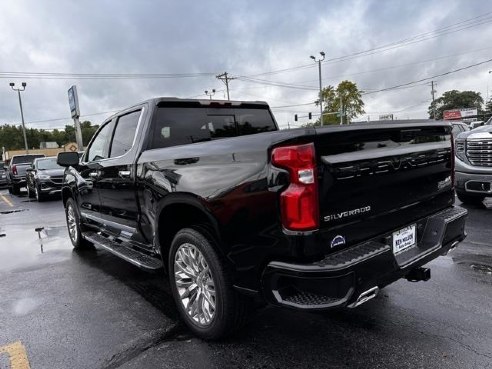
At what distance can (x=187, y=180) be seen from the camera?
317 centimetres

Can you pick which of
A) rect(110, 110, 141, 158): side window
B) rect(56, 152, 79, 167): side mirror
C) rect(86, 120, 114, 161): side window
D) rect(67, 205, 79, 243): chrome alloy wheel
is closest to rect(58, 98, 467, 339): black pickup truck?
rect(110, 110, 141, 158): side window

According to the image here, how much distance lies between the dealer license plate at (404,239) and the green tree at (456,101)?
101 m

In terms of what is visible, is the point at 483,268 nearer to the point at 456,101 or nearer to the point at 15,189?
the point at 15,189

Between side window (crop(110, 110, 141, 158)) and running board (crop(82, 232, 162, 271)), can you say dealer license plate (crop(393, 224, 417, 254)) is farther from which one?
side window (crop(110, 110, 141, 158))

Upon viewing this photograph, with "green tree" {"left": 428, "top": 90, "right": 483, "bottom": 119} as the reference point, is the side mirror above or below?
below

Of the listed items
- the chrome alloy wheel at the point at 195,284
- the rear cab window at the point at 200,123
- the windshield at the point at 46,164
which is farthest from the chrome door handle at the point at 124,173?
→ the windshield at the point at 46,164

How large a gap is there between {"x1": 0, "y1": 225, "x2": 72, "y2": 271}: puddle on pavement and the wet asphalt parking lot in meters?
1.12

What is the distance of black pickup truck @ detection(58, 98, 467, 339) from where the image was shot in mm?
2471

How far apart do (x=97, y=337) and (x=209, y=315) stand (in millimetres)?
998

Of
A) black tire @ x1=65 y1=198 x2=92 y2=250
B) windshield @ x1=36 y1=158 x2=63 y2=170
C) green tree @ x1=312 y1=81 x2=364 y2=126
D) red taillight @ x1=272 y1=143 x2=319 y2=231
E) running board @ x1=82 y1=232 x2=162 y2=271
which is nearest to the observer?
red taillight @ x1=272 y1=143 x2=319 y2=231

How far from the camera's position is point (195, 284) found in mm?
3334

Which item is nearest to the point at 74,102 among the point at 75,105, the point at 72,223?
the point at 75,105

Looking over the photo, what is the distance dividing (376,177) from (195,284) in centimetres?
161

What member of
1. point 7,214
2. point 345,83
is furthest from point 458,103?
point 7,214
